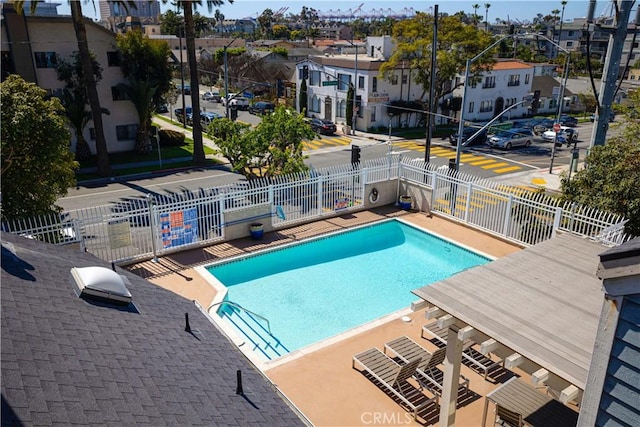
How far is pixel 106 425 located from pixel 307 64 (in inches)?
1880

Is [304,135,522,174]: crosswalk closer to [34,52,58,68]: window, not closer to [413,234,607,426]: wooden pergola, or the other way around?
[34,52,58,68]: window

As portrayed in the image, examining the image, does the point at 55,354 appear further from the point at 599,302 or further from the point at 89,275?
the point at 599,302

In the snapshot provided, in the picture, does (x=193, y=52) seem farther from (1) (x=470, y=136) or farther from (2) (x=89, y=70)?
(1) (x=470, y=136)

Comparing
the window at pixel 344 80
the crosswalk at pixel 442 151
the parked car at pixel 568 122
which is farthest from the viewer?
the parked car at pixel 568 122

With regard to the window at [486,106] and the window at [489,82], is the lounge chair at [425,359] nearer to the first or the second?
the window at [486,106]

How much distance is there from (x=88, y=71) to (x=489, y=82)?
3884cm

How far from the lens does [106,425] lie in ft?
14.0

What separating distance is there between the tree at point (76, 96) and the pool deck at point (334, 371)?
743 inches

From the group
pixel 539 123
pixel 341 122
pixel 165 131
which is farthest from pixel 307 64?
pixel 539 123

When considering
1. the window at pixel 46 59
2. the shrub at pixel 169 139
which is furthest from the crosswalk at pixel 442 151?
the window at pixel 46 59

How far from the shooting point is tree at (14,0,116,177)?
25469mm

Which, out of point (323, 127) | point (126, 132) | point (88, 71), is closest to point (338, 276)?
point (88, 71)

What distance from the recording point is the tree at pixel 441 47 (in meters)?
Result: 39.6

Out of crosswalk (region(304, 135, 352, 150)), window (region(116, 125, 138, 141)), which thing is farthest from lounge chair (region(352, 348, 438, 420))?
window (region(116, 125, 138, 141))
